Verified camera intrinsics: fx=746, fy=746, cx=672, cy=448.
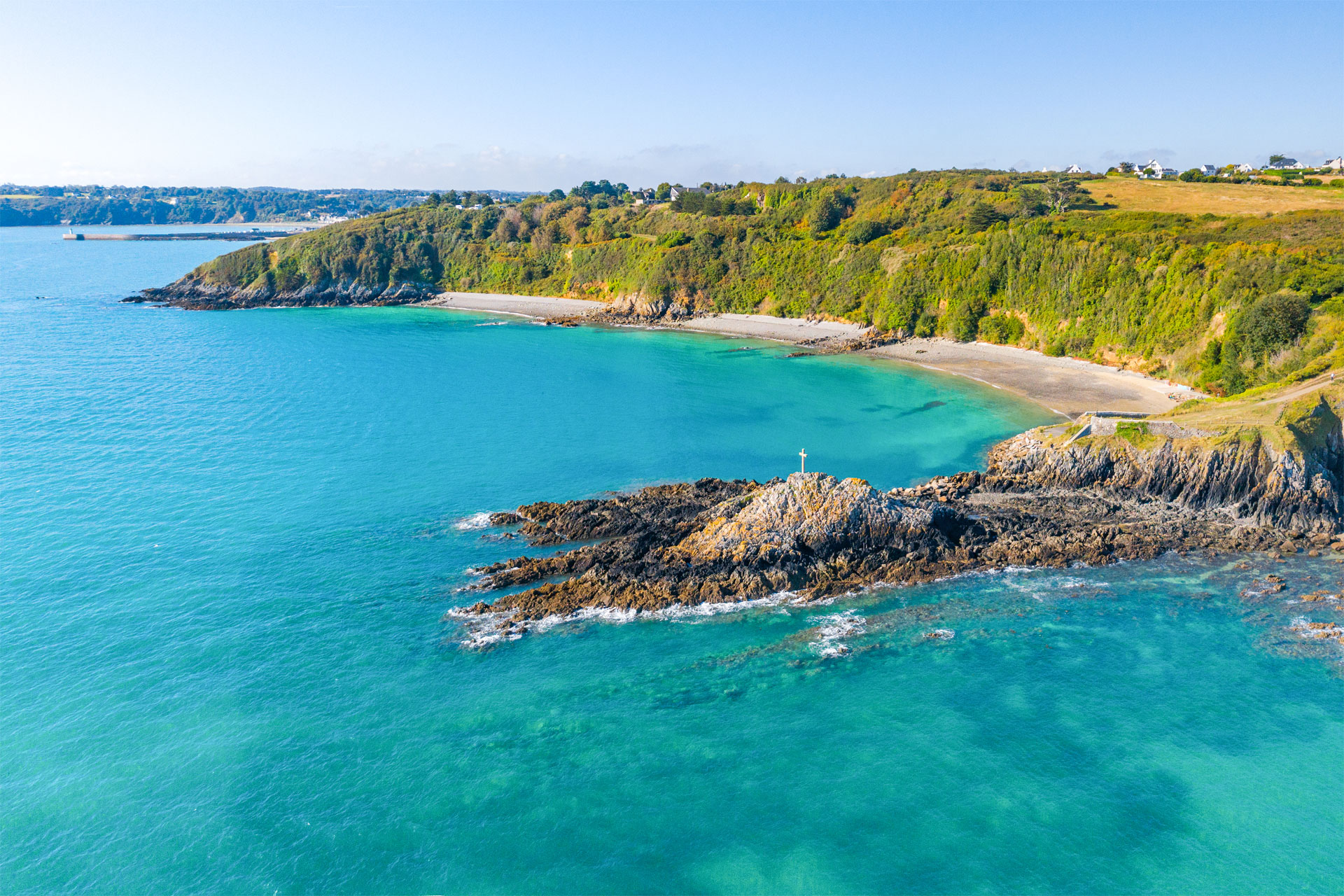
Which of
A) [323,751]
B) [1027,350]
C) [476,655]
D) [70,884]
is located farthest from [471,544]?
[1027,350]

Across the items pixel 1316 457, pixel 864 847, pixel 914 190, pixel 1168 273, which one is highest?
pixel 914 190

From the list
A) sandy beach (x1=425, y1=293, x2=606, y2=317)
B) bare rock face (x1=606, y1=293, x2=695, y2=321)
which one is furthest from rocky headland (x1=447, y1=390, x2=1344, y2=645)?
sandy beach (x1=425, y1=293, x2=606, y2=317)

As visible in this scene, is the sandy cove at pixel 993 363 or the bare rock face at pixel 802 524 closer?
the bare rock face at pixel 802 524

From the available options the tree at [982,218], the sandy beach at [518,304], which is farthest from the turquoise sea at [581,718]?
the sandy beach at [518,304]

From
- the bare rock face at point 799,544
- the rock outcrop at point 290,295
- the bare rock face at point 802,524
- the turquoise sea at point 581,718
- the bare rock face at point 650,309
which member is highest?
the rock outcrop at point 290,295

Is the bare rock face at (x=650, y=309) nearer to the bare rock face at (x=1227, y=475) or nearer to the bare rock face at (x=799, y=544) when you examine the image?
the bare rock face at (x=1227, y=475)

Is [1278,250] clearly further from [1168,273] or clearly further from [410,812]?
[410,812]
